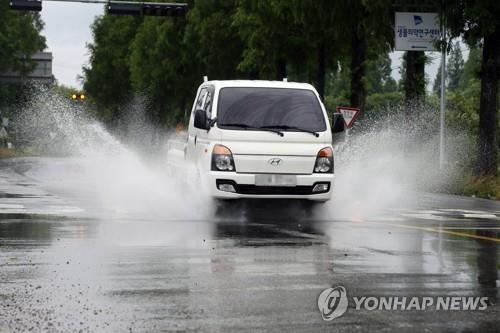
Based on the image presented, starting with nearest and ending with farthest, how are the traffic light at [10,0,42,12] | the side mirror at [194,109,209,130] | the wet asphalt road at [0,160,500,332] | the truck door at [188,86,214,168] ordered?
the wet asphalt road at [0,160,500,332] → the side mirror at [194,109,209,130] → the truck door at [188,86,214,168] → the traffic light at [10,0,42,12]

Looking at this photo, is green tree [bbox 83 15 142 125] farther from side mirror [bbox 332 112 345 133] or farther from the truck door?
side mirror [bbox 332 112 345 133]

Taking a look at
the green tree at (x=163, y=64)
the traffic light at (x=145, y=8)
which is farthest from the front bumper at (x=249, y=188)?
the green tree at (x=163, y=64)

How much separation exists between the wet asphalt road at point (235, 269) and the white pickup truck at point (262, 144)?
53cm

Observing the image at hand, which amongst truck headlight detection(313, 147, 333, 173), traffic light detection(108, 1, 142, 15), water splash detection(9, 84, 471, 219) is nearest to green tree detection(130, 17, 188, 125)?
water splash detection(9, 84, 471, 219)

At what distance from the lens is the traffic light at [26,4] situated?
3631 centimetres

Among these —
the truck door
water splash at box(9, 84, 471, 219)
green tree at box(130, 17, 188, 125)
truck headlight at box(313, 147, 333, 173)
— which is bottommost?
water splash at box(9, 84, 471, 219)

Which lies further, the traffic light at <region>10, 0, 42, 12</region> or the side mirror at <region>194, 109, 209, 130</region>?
the traffic light at <region>10, 0, 42, 12</region>

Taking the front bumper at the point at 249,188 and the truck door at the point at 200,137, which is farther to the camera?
the truck door at the point at 200,137

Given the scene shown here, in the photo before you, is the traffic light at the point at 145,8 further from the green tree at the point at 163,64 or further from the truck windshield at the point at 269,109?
the truck windshield at the point at 269,109

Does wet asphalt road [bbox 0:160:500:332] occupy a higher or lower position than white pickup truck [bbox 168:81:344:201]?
lower

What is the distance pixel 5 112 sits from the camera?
98.3 m

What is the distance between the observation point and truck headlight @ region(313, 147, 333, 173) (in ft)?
50.9

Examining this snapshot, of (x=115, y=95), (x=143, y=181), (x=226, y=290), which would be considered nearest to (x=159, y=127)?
(x=115, y=95)

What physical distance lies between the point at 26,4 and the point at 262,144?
2342 cm
